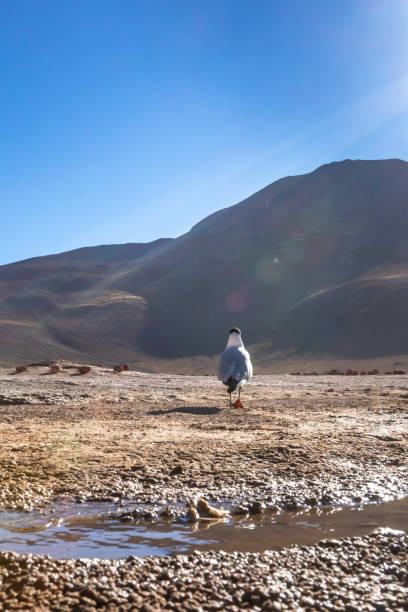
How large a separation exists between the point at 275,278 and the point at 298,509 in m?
Answer: 83.2

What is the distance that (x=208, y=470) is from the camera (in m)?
6.32

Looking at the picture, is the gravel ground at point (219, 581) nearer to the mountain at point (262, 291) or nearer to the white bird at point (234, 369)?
the white bird at point (234, 369)

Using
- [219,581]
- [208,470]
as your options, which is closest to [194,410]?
[208,470]

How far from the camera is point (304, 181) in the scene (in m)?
135

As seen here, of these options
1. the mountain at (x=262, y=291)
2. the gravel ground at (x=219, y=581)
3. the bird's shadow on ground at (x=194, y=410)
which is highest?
the mountain at (x=262, y=291)

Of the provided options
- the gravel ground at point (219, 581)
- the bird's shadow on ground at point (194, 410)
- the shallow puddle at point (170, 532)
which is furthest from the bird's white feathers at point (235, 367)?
the gravel ground at point (219, 581)

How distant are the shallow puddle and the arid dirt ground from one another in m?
0.28

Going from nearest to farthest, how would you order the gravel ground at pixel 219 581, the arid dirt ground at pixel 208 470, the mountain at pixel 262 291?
1. the gravel ground at pixel 219 581
2. the arid dirt ground at pixel 208 470
3. the mountain at pixel 262 291

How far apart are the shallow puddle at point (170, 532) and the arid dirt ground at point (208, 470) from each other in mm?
276

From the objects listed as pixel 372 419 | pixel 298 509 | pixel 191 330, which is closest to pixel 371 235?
pixel 191 330

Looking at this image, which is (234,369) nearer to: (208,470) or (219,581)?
(208,470)

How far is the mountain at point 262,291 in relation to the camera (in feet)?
207

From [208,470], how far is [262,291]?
79293 mm

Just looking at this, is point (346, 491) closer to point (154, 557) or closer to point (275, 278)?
point (154, 557)
